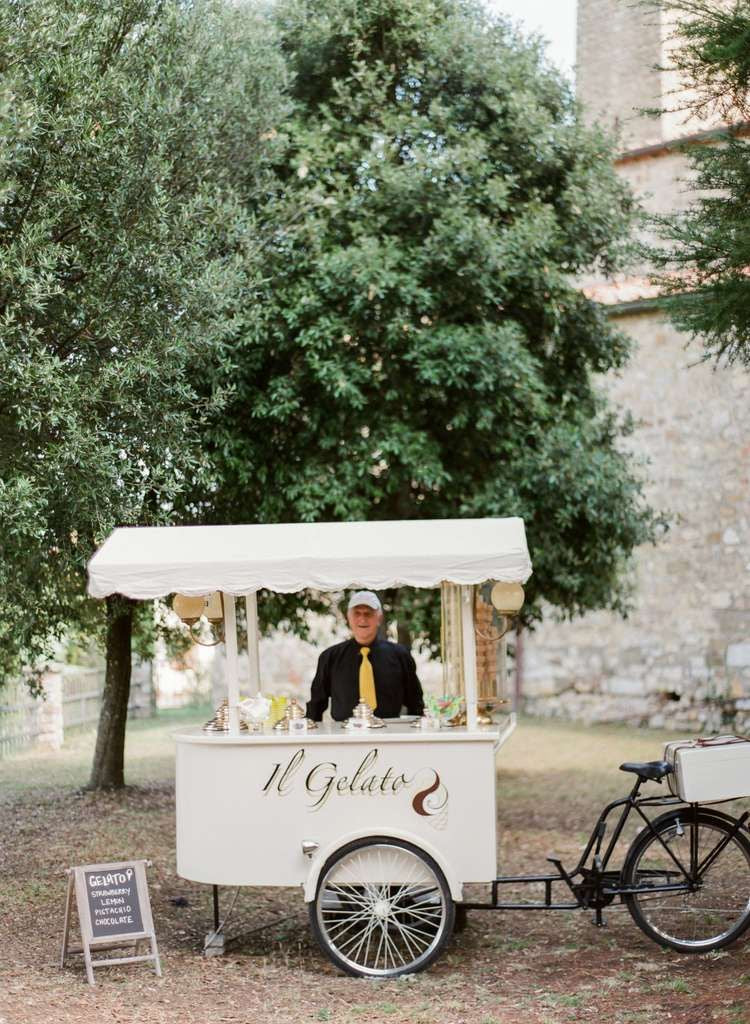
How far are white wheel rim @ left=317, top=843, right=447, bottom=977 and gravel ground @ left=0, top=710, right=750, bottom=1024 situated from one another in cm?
16

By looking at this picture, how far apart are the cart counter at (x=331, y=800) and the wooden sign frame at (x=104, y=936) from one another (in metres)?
0.40

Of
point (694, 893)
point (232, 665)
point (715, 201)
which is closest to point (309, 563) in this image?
point (232, 665)

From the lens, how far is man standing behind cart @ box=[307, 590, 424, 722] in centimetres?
714

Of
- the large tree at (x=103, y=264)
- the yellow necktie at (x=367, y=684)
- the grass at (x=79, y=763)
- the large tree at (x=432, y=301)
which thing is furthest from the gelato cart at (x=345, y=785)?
the grass at (x=79, y=763)

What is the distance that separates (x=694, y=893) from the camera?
6.46 meters

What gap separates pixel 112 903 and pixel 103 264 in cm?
429

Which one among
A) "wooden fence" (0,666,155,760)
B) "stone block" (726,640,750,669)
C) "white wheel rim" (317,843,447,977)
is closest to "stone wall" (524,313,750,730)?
"stone block" (726,640,750,669)

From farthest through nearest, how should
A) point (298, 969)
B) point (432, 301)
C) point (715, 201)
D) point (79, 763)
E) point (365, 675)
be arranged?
point (79, 763)
point (432, 301)
point (715, 201)
point (365, 675)
point (298, 969)

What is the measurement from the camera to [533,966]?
21.5ft

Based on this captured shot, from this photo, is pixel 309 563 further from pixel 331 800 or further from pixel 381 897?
pixel 381 897

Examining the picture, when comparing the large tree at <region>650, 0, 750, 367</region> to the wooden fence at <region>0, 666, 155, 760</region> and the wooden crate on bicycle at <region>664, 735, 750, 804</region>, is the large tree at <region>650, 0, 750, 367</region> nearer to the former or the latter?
the wooden crate on bicycle at <region>664, 735, 750, 804</region>

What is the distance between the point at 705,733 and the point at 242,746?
12.3 meters

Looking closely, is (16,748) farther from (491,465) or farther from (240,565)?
(240,565)

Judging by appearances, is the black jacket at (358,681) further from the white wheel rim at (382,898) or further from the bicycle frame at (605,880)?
the bicycle frame at (605,880)
